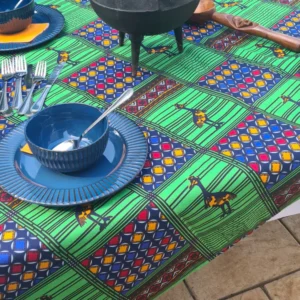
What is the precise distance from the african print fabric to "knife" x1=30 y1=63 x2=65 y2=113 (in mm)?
14

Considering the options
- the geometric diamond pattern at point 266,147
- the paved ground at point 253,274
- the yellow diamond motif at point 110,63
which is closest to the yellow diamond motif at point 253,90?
the geometric diamond pattern at point 266,147

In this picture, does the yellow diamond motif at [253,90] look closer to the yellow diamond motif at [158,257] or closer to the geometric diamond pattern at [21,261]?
the yellow diamond motif at [158,257]

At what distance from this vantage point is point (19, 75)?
944mm

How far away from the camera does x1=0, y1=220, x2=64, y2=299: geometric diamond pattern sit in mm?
602

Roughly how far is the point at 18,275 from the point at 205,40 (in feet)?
2.38

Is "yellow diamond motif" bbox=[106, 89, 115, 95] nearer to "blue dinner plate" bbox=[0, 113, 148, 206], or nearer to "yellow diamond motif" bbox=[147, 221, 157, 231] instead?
"blue dinner plate" bbox=[0, 113, 148, 206]

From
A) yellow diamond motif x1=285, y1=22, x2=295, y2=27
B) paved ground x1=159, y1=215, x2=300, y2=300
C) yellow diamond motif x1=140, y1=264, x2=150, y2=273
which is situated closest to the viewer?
yellow diamond motif x1=140, y1=264, x2=150, y2=273

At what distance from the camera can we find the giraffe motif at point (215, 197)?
71cm

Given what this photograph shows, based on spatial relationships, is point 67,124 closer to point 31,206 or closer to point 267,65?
point 31,206

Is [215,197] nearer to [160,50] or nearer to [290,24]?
[160,50]

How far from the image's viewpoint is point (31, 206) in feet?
2.14

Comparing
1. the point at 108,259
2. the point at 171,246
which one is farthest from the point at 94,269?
the point at 171,246

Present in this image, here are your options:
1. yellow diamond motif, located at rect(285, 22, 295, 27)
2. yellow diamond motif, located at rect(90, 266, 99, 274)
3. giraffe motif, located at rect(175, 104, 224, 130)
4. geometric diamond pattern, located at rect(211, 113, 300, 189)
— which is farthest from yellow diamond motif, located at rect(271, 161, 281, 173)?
yellow diamond motif, located at rect(285, 22, 295, 27)

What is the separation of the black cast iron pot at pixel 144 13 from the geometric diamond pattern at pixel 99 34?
16 centimetres
